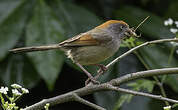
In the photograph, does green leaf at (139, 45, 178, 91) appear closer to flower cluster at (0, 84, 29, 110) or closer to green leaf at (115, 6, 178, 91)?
green leaf at (115, 6, 178, 91)

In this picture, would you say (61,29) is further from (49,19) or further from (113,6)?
(113,6)

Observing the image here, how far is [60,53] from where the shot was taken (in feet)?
12.7

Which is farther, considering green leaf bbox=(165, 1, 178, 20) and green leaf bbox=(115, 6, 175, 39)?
green leaf bbox=(165, 1, 178, 20)

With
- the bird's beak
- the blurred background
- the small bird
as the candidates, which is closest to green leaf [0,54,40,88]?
the blurred background

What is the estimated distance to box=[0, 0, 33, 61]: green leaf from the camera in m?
4.02

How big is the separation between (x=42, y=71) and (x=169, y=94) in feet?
5.26

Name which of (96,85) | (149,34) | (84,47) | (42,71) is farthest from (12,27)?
(96,85)

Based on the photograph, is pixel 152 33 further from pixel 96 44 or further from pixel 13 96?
pixel 13 96

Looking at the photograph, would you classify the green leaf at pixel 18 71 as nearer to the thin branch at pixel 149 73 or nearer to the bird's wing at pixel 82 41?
the bird's wing at pixel 82 41

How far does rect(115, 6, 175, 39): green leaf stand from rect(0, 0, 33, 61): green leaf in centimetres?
123

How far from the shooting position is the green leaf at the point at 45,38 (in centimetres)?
375

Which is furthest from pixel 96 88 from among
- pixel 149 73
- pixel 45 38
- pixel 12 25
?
pixel 12 25

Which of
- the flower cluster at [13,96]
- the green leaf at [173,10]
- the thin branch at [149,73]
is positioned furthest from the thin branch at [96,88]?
the green leaf at [173,10]

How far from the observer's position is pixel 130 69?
4340 mm
